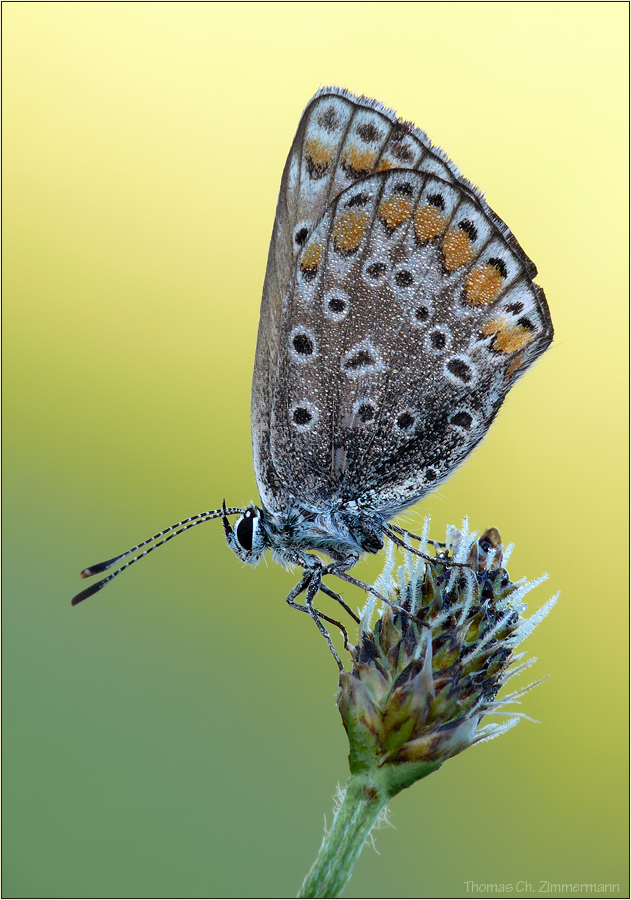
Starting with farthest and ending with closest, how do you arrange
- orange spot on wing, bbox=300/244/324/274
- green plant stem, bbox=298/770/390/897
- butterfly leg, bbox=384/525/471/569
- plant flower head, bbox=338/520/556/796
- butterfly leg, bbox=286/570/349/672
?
orange spot on wing, bbox=300/244/324/274
butterfly leg, bbox=286/570/349/672
butterfly leg, bbox=384/525/471/569
plant flower head, bbox=338/520/556/796
green plant stem, bbox=298/770/390/897

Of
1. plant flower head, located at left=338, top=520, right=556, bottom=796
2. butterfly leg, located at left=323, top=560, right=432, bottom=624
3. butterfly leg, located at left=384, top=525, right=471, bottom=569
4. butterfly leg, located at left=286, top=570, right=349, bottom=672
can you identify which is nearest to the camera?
plant flower head, located at left=338, top=520, right=556, bottom=796

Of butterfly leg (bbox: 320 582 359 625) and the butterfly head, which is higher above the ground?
the butterfly head

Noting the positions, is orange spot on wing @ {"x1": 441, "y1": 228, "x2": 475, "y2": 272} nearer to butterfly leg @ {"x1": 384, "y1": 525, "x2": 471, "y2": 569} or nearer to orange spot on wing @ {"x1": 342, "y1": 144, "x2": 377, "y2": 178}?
orange spot on wing @ {"x1": 342, "y1": 144, "x2": 377, "y2": 178}

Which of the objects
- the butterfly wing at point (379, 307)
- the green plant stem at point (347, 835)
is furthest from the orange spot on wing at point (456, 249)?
the green plant stem at point (347, 835)

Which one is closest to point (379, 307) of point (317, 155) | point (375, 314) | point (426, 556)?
point (375, 314)

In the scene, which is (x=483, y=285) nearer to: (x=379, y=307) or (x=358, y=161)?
(x=379, y=307)

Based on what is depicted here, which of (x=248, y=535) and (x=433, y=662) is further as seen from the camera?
(x=248, y=535)

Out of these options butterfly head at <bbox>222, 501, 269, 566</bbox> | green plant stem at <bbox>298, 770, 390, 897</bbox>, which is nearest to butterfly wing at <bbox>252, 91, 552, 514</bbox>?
butterfly head at <bbox>222, 501, 269, 566</bbox>
